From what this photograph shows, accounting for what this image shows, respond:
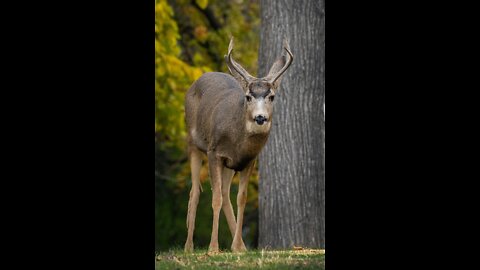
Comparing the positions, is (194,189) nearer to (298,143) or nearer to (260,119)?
(298,143)

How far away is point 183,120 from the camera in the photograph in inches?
734

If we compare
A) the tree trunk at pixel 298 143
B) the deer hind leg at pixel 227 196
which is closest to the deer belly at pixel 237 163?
the deer hind leg at pixel 227 196

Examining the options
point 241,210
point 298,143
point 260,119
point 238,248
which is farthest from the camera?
point 298,143

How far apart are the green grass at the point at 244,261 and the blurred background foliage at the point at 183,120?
28.8 feet

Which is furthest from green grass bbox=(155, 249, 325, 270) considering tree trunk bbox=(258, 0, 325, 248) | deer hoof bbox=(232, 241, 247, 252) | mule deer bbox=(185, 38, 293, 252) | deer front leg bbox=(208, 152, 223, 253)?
tree trunk bbox=(258, 0, 325, 248)

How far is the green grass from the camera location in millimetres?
8344

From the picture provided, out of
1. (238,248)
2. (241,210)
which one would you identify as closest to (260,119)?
(241,210)

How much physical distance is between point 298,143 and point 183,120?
7.31 metres

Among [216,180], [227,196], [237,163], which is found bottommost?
[227,196]

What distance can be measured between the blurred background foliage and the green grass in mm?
8778

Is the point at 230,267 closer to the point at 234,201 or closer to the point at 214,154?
the point at 214,154

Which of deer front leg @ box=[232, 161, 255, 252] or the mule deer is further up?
the mule deer

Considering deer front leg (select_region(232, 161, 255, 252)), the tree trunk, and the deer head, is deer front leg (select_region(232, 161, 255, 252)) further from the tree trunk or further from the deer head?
the tree trunk
